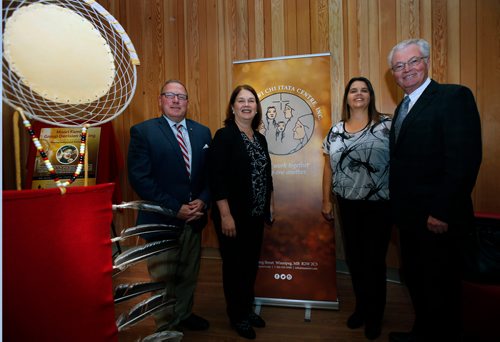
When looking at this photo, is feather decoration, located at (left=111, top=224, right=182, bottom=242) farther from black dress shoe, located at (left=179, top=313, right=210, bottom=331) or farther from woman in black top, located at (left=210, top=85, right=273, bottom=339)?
black dress shoe, located at (left=179, top=313, right=210, bottom=331)

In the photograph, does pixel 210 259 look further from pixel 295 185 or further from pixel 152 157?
pixel 152 157

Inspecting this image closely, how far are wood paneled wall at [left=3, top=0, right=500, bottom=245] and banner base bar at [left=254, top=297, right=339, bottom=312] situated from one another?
1192 millimetres

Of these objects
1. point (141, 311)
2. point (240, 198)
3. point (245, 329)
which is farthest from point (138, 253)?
point (245, 329)

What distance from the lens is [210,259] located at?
11.2 feet

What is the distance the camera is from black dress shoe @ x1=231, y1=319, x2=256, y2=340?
1.93 metres

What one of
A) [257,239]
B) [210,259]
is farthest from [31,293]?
[210,259]

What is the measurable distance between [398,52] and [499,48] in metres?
1.41

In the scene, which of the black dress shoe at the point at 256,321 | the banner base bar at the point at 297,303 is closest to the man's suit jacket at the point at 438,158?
the banner base bar at the point at 297,303

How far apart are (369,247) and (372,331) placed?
20.9 inches

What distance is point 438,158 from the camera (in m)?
1.50

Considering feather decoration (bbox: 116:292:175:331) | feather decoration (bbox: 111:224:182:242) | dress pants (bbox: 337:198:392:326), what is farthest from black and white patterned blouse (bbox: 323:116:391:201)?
feather decoration (bbox: 116:292:175:331)

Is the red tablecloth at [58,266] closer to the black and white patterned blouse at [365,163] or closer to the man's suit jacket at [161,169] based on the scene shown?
the man's suit jacket at [161,169]

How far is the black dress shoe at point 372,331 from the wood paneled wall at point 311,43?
143cm

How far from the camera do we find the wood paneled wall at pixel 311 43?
2.47 metres
